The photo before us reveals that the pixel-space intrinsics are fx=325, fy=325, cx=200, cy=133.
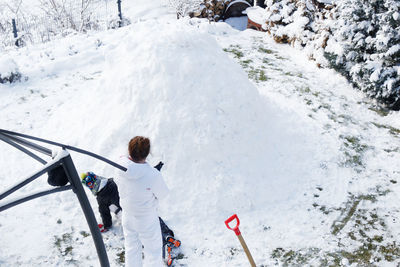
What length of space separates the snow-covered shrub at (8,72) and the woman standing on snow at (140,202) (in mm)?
6061

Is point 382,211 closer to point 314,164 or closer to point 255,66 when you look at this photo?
point 314,164

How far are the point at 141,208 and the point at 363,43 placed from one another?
21.7ft

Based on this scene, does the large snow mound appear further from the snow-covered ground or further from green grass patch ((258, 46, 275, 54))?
green grass patch ((258, 46, 275, 54))

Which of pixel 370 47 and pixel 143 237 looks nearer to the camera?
pixel 143 237

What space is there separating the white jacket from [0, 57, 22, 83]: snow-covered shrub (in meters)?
6.06

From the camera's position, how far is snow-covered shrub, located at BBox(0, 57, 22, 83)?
7559 millimetres

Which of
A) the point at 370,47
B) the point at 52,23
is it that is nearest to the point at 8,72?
the point at 52,23

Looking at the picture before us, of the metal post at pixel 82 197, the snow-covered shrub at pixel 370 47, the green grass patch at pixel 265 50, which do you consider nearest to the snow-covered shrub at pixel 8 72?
the green grass patch at pixel 265 50

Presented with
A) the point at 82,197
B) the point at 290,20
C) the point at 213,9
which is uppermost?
the point at 213,9

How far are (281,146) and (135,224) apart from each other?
3254 mm

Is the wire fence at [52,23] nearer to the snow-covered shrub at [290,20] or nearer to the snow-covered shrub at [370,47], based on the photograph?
the snow-covered shrub at [290,20]

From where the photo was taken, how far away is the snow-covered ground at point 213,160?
4141mm

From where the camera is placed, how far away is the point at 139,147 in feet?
9.55

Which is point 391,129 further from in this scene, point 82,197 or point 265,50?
point 82,197
